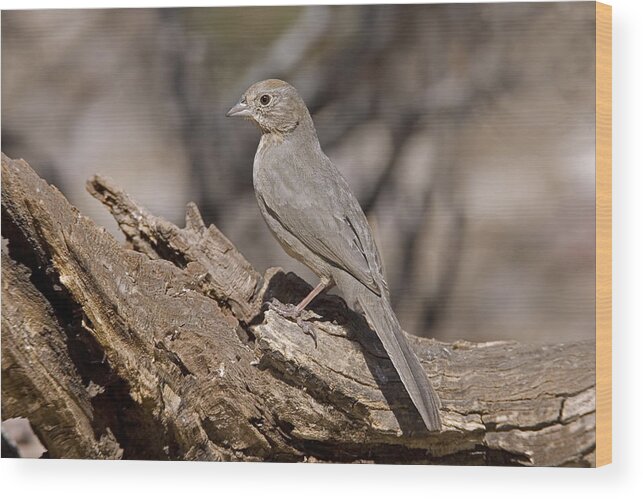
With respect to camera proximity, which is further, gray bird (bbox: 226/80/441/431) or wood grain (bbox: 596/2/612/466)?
wood grain (bbox: 596/2/612/466)

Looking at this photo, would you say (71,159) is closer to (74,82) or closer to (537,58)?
(74,82)

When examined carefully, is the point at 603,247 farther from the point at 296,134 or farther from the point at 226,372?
the point at 226,372

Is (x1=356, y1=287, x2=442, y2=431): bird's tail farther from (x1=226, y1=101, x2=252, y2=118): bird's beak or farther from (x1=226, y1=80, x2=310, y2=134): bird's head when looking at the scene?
(x1=226, y1=101, x2=252, y2=118): bird's beak

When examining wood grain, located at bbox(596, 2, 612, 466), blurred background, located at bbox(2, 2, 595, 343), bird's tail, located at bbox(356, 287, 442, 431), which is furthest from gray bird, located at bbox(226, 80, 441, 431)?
wood grain, located at bbox(596, 2, 612, 466)

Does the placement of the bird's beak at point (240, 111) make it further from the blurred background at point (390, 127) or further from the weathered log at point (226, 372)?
the weathered log at point (226, 372)

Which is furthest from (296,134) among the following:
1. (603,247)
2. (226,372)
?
(603,247)

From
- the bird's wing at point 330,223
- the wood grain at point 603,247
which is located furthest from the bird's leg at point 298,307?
the wood grain at point 603,247
